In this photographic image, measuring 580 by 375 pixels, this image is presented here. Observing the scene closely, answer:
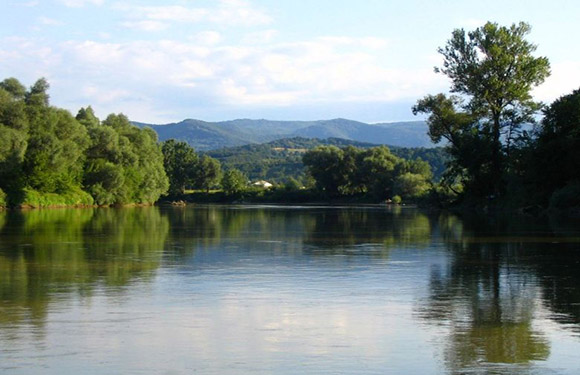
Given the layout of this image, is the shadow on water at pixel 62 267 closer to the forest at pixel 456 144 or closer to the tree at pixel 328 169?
the forest at pixel 456 144

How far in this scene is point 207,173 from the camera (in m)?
160

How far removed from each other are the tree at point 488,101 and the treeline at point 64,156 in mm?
40207

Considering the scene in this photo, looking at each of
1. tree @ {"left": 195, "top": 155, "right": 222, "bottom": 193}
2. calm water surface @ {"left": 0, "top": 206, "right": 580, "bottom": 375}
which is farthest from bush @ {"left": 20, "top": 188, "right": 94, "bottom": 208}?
tree @ {"left": 195, "top": 155, "right": 222, "bottom": 193}

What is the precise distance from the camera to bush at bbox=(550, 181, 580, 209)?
55.6 m

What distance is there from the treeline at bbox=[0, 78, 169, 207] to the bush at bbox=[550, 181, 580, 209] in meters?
52.5

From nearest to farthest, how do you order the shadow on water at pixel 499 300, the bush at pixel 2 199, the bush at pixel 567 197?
the shadow on water at pixel 499 300 < the bush at pixel 567 197 < the bush at pixel 2 199

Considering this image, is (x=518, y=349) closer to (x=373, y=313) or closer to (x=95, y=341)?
(x=373, y=313)

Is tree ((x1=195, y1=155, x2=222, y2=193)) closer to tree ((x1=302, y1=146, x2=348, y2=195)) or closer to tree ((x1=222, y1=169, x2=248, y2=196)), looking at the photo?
tree ((x1=222, y1=169, x2=248, y2=196))

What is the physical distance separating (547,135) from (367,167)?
239 feet

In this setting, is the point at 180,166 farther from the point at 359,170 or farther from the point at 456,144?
the point at 456,144

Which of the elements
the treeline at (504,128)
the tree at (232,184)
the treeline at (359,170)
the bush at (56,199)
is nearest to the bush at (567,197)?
the treeline at (504,128)

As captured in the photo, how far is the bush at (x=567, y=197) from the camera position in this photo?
182ft

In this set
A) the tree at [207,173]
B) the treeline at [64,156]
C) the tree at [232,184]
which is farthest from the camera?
the tree at [207,173]

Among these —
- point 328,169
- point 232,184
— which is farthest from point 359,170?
point 232,184
